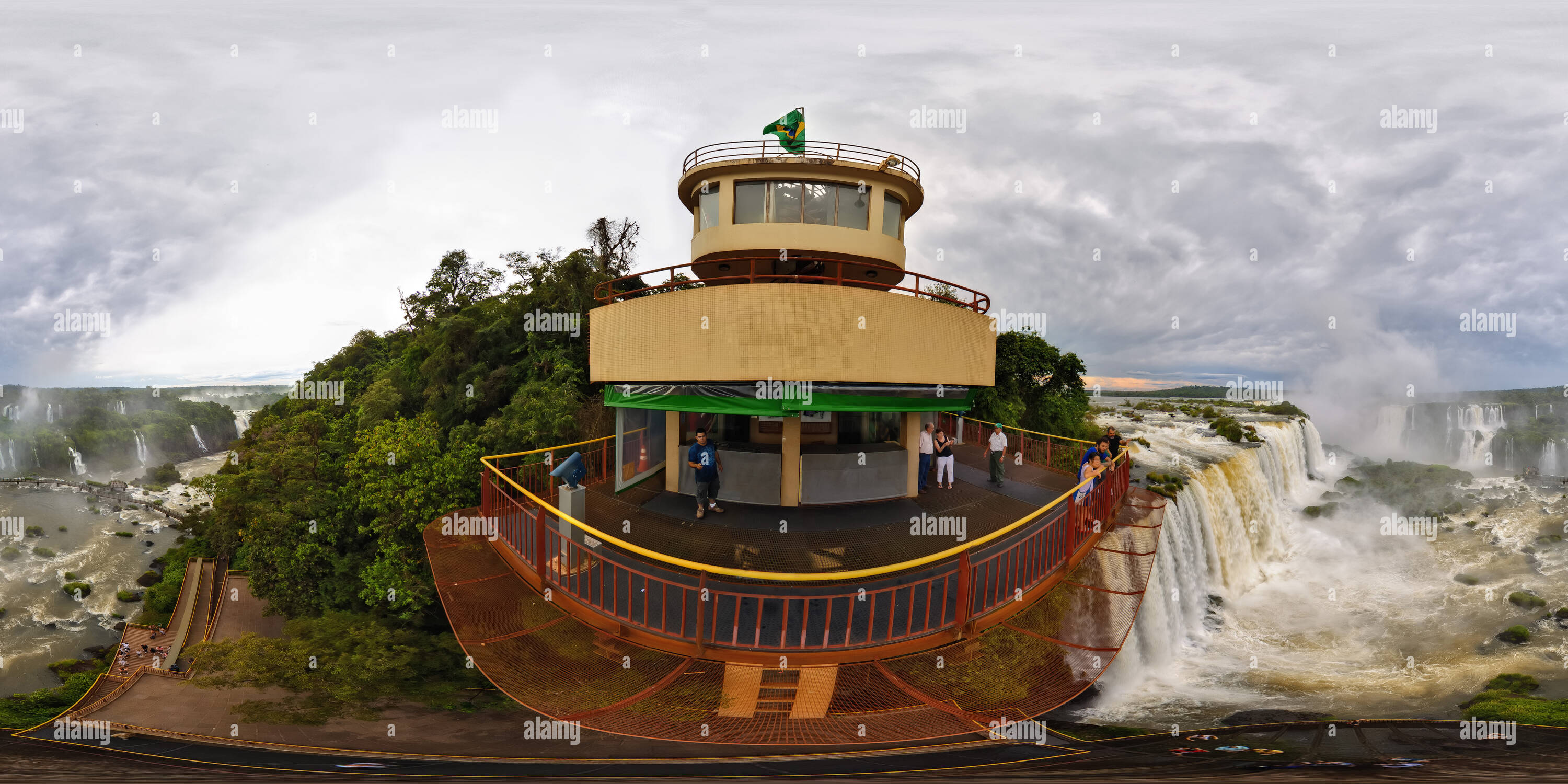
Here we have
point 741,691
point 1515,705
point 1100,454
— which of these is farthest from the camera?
point 1515,705

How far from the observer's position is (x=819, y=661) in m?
6.17

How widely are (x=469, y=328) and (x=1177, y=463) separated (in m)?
32.3

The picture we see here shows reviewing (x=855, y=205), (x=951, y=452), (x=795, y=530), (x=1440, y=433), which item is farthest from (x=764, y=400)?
(x=1440, y=433)

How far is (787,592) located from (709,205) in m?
10.6

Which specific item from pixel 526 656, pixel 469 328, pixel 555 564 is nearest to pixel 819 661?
pixel 526 656

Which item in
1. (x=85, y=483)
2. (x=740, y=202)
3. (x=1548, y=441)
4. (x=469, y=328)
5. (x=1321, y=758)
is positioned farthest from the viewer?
(x=85, y=483)

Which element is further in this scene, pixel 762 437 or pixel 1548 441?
pixel 1548 441

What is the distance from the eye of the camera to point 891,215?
14484 millimetres

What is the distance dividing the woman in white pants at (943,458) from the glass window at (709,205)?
8.10m

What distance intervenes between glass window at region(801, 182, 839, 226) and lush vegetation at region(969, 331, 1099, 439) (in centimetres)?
1344

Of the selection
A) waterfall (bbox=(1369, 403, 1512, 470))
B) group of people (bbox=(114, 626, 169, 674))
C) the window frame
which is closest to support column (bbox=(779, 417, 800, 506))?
the window frame

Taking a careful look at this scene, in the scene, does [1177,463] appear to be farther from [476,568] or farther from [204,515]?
[204,515]

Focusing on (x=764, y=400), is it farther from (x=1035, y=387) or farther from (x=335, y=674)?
(x=1035, y=387)

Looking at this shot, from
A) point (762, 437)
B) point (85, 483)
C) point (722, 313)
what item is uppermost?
point (722, 313)
